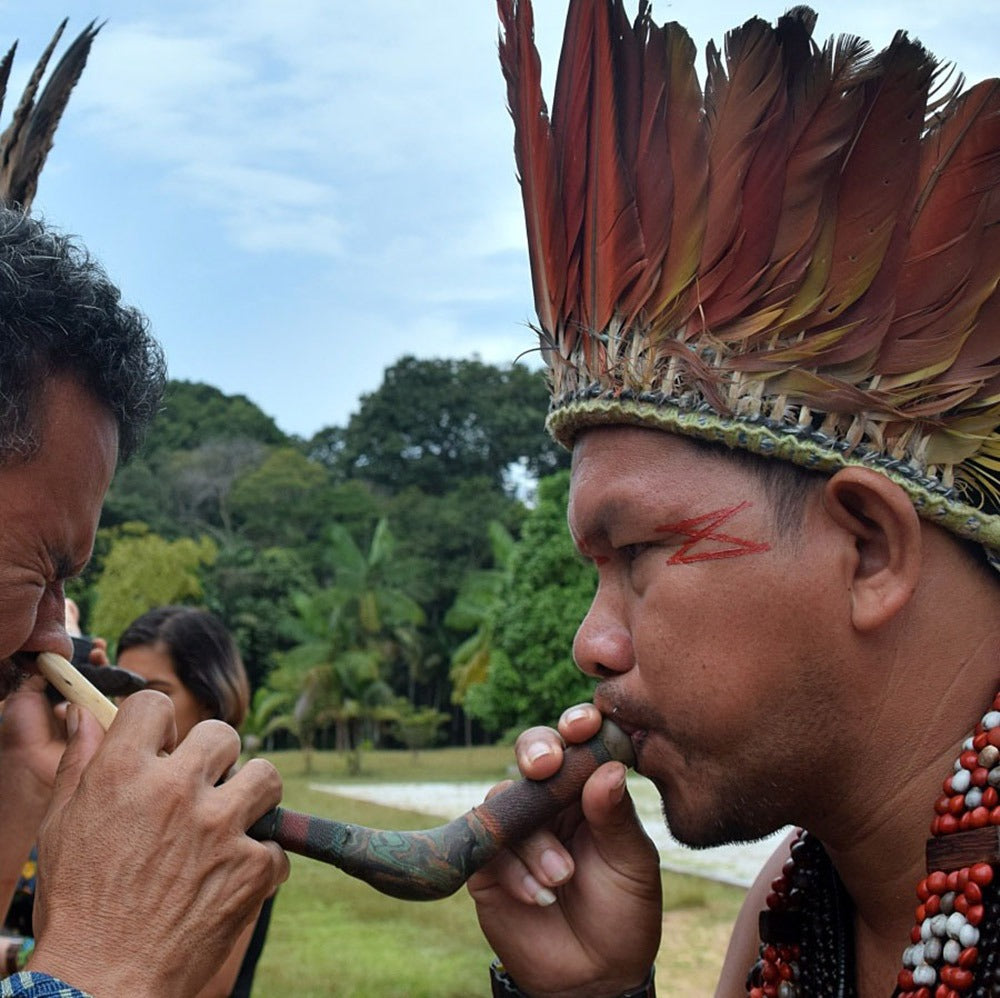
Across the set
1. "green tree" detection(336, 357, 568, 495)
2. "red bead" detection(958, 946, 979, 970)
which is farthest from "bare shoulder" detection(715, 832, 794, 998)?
"green tree" detection(336, 357, 568, 495)

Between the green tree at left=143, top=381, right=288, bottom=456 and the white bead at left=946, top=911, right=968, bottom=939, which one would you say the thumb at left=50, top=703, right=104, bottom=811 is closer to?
the white bead at left=946, top=911, right=968, bottom=939

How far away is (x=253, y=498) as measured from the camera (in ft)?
164

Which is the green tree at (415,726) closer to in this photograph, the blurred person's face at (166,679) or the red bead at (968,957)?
the blurred person's face at (166,679)

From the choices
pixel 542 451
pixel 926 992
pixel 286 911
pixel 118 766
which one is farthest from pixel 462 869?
pixel 542 451

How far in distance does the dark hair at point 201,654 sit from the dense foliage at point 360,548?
3489 millimetres

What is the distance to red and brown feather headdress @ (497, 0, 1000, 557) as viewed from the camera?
2.12 meters

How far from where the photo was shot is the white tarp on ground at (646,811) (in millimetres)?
13281

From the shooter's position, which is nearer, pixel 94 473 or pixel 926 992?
pixel 926 992

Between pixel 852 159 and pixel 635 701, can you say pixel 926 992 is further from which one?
pixel 852 159

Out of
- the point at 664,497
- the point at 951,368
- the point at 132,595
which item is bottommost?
the point at 664,497

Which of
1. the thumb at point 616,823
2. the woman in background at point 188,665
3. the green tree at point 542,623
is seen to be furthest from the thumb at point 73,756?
the green tree at point 542,623

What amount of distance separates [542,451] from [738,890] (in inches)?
1804

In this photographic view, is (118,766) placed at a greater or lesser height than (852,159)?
lesser

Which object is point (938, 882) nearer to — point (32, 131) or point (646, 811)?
point (32, 131)
